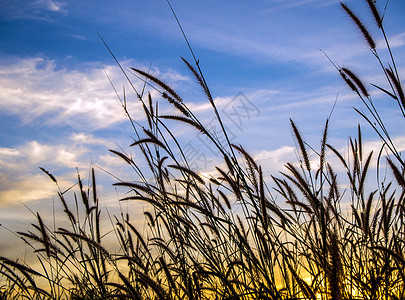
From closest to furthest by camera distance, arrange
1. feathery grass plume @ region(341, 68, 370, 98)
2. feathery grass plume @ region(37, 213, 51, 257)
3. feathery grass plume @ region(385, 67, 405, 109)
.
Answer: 1. feathery grass plume @ region(385, 67, 405, 109)
2. feathery grass plume @ region(341, 68, 370, 98)
3. feathery grass plume @ region(37, 213, 51, 257)

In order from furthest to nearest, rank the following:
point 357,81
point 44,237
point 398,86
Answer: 1. point 44,237
2. point 357,81
3. point 398,86

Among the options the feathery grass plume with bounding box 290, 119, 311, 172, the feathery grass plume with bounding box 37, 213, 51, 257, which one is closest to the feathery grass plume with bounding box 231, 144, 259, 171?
the feathery grass plume with bounding box 290, 119, 311, 172

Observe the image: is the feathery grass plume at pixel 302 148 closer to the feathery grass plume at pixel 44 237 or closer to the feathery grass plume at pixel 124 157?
the feathery grass plume at pixel 124 157

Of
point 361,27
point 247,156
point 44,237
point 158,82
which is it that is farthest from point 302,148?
point 44,237

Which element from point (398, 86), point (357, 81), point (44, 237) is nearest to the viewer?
point (398, 86)

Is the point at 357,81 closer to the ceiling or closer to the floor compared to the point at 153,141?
closer to the ceiling

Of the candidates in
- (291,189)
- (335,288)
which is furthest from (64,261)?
(335,288)

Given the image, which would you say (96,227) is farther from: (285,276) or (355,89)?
(355,89)

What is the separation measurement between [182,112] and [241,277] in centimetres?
152

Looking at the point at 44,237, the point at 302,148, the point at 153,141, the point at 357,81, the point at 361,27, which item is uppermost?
the point at 361,27

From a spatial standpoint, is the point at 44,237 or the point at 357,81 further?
the point at 44,237

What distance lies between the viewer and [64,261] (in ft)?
10.7

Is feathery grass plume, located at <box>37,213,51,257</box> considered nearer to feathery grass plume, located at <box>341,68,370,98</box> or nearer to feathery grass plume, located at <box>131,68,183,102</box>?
feathery grass plume, located at <box>131,68,183,102</box>

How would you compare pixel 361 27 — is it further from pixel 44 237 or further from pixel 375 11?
pixel 44 237
